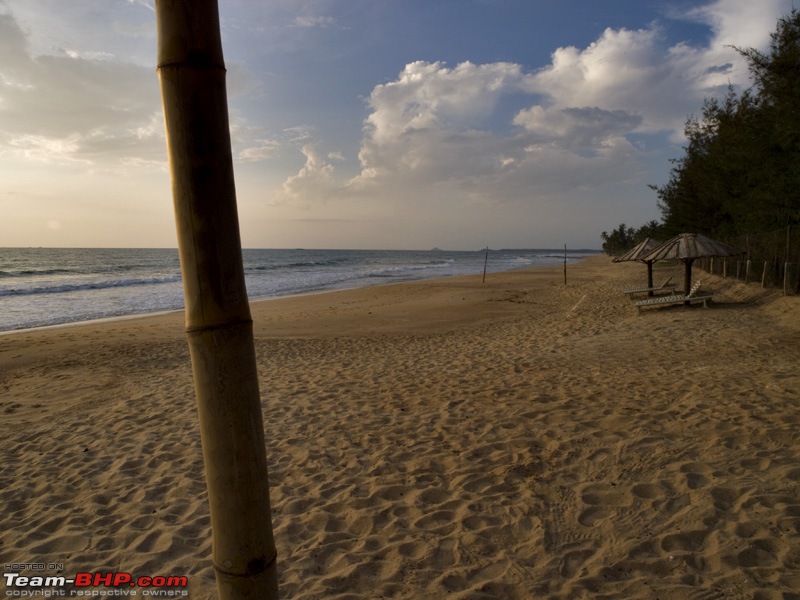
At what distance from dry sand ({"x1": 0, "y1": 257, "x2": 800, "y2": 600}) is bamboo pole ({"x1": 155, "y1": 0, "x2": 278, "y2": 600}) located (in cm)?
200

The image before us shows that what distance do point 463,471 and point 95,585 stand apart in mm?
2715

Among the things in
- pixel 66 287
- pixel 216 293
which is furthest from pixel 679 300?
pixel 66 287

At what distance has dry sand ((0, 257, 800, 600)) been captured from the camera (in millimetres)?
3023

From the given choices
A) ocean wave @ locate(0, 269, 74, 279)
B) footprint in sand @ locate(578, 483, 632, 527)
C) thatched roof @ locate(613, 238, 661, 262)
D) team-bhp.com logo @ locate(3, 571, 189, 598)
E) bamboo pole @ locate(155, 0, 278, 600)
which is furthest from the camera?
ocean wave @ locate(0, 269, 74, 279)

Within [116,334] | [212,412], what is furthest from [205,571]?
[116,334]

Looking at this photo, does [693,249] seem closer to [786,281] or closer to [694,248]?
[694,248]

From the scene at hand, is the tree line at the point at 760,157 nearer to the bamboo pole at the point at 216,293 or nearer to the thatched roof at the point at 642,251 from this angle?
the thatched roof at the point at 642,251

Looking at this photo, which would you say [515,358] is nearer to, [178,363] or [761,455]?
[761,455]

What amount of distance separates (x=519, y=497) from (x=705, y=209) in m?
24.5

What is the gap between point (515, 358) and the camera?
27.2 feet

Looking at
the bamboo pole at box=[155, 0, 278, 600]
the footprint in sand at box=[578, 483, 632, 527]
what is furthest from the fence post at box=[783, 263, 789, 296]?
the bamboo pole at box=[155, 0, 278, 600]

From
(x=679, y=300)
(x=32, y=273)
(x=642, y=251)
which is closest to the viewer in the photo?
(x=679, y=300)

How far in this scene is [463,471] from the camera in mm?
4289

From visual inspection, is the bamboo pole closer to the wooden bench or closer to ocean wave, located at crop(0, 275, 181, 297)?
the wooden bench
